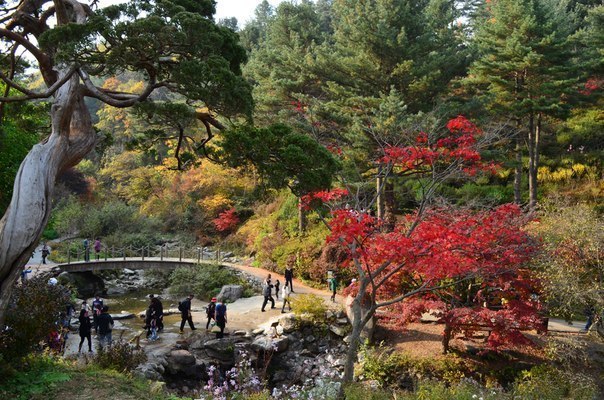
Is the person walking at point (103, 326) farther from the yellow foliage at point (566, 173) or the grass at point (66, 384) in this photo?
the yellow foliage at point (566, 173)

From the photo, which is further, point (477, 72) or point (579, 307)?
point (477, 72)

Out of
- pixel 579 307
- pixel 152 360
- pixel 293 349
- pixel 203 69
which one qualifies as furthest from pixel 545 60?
pixel 152 360

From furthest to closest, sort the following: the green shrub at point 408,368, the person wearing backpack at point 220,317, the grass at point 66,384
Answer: the person wearing backpack at point 220,317
the green shrub at point 408,368
the grass at point 66,384

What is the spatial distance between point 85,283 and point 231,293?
9.35m

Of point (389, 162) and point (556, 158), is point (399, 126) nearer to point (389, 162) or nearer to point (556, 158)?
point (389, 162)

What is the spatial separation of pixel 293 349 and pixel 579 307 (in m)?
7.41

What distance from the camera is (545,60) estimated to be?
18328mm

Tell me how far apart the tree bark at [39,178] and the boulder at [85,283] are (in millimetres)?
15287

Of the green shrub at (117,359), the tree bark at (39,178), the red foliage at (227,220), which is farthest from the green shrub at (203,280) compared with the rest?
the tree bark at (39,178)

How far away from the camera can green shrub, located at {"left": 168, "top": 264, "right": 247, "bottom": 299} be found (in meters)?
19.7

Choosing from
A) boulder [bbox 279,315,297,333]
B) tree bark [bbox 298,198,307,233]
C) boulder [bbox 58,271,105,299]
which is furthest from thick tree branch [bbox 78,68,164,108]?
boulder [bbox 58,271,105,299]

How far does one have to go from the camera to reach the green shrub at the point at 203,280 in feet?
64.5

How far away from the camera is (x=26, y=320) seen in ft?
21.8

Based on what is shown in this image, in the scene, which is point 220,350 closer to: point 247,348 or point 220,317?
point 247,348
